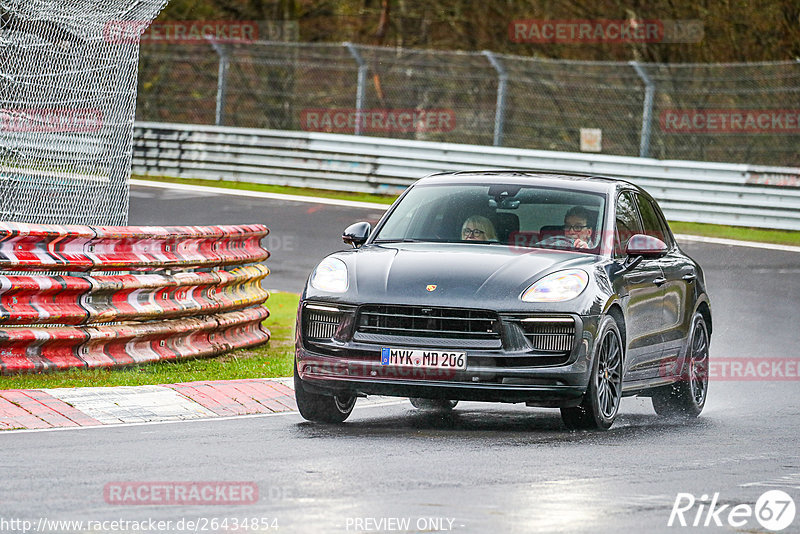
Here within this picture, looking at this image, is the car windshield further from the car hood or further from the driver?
the car hood

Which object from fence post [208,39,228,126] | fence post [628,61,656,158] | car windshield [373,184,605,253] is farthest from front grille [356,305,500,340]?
fence post [208,39,228,126]

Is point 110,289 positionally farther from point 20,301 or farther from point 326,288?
point 326,288

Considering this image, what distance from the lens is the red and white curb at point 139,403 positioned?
8672 millimetres

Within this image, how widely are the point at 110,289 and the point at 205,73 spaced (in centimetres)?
1858

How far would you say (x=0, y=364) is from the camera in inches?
386

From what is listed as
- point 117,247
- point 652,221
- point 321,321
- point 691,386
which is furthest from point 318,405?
point 652,221

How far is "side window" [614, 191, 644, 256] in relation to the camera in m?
9.85

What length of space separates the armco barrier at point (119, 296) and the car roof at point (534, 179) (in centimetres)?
220

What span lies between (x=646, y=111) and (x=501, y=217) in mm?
14598

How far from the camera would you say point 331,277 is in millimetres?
8977

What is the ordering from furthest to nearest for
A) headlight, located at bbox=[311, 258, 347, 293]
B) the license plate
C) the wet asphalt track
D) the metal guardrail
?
the metal guardrail → headlight, located at bbox=[311, 258, 347, 293] → the license plate → the wet asphalt track

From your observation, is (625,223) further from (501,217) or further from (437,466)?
(437,466)

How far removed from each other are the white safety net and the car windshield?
9.82 ft

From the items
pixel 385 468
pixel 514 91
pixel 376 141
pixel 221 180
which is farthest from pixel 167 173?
pixel 385 468
